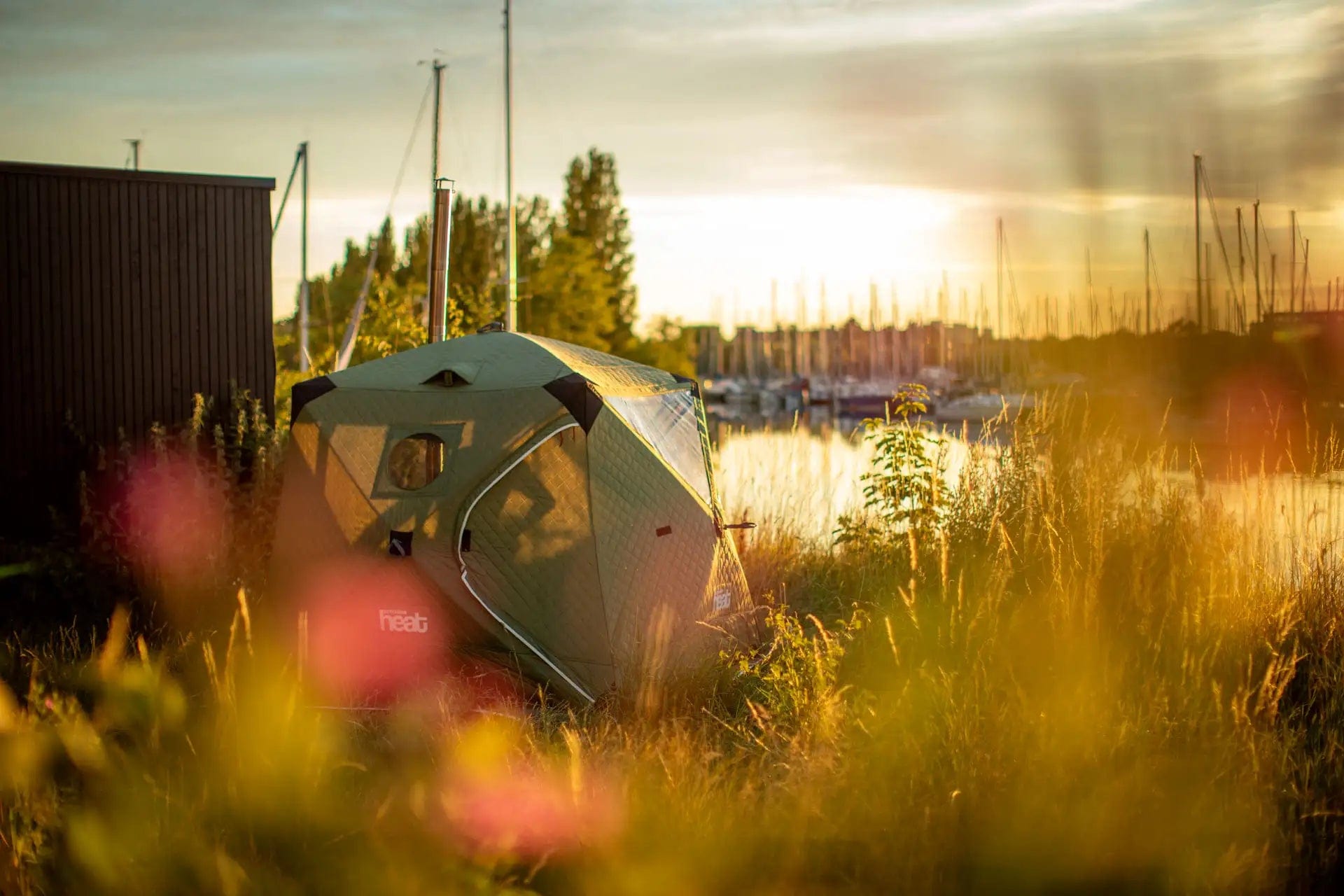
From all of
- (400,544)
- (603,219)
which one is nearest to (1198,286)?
(400,544)

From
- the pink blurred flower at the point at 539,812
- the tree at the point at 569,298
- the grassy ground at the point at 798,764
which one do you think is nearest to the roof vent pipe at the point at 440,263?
the grassy ground at the point at 798,764

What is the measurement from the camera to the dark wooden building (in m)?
8.55

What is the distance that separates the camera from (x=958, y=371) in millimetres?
49438

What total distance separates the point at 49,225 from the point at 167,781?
259 inches

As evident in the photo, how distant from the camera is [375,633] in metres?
6.27

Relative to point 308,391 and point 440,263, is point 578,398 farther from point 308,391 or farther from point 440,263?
point 440,263

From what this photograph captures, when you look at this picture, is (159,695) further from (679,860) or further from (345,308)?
(345,308)

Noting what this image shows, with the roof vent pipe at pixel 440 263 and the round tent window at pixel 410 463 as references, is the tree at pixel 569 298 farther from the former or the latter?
the round tent window at pixel 410 463

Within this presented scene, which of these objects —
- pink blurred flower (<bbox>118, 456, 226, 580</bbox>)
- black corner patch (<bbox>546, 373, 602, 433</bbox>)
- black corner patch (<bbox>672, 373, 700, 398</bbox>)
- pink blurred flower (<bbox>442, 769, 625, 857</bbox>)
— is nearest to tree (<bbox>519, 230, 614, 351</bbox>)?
pink blurred flower (<bbox>118, 456, 226, 580</bbox>)

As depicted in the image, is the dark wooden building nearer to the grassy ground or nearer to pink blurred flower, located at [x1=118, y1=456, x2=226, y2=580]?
pink blurred flower, located at [x1=118, y1=456, x2=226, y2=580]

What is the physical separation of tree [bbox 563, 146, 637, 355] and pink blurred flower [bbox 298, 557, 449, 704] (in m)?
37.3

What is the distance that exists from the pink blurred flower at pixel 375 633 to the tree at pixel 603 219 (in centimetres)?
3726

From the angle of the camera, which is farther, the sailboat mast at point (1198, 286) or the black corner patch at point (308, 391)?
the sailboat mast at point (1198, 286)

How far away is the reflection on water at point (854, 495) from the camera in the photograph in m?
6.55
